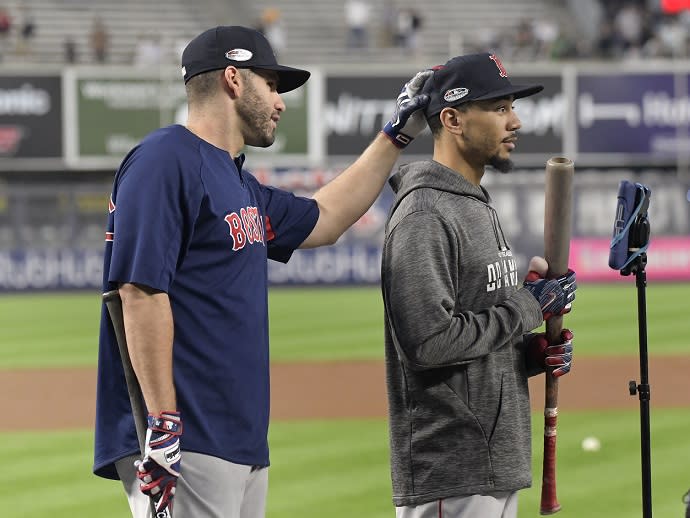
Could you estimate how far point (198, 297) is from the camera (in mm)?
3414

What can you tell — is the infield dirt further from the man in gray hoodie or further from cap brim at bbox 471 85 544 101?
cap brim at bbox 471 85 544 101

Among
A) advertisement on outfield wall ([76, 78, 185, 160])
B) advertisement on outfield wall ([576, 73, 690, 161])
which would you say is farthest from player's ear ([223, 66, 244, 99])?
advertisement on outfield wall ([576, 73, 690, 161])

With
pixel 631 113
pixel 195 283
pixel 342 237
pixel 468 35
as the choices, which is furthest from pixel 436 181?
pixel 468 35

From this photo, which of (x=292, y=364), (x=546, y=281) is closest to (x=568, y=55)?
(x=292, y=364)

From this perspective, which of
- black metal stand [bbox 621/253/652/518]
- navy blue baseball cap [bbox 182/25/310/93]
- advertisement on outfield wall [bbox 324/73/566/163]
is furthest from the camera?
advertisement on outfield wall [bbox 324/73/566/163]

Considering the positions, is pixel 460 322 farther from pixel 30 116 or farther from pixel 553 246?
pixel 30 116

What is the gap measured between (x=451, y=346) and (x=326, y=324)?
13.0m

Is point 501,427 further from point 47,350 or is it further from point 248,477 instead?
point 47,350

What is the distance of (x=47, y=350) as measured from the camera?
46.1 feet

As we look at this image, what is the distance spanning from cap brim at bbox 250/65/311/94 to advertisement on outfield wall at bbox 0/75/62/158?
19.6 metres

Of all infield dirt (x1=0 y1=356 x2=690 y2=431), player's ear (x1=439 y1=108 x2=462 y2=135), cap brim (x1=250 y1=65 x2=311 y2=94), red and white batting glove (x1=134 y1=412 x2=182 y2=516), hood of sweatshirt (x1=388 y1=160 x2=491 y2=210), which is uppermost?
cap brim (x1=250 y1=65 x2=311 y2=94)

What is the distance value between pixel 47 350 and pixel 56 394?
3.13 metres

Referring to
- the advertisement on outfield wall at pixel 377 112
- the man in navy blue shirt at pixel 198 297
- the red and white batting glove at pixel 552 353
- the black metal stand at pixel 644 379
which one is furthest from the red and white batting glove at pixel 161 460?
the advertisement on outfield wall at pixel 377 112

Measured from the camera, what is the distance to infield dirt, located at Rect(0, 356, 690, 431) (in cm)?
1004
